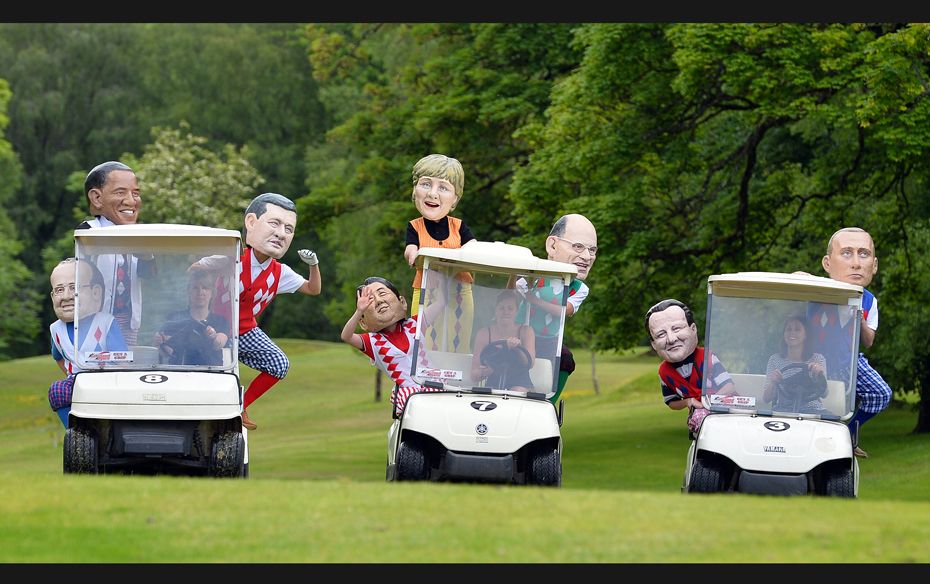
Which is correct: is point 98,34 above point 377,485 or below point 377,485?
above

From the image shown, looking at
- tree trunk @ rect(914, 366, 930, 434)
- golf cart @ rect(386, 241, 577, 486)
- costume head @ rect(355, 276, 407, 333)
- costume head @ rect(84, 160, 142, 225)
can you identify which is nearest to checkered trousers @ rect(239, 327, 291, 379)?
costume head @ rect(355, 276, 407, 333)

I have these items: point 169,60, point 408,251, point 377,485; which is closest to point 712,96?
point 408,251

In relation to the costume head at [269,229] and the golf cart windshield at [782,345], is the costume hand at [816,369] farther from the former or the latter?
the costume head at [269,229]

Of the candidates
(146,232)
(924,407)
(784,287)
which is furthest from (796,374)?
(924,407)

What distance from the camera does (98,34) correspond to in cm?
6212

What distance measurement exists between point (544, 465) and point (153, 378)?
301 cm

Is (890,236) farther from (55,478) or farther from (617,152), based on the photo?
(55,478)

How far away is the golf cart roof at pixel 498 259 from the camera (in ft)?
37.3

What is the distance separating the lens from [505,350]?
454 inches

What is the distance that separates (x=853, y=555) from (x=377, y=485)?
3500 millimetres

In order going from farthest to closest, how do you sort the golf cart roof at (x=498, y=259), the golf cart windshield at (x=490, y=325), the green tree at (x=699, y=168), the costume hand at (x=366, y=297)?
the green tree at (x=699, y=168), the costume hand at (x=366, y=297), the golf cart windshield at (x=490, y=325), the golf cart roof at (x=498, y=259)

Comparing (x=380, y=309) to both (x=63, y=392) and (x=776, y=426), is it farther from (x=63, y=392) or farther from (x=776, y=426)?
(x=776, y=426)

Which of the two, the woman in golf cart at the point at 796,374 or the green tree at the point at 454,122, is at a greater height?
the green tree at the point at 454,122

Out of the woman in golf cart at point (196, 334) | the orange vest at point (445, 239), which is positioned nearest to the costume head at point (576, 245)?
the orange vest at point (445, 239)
